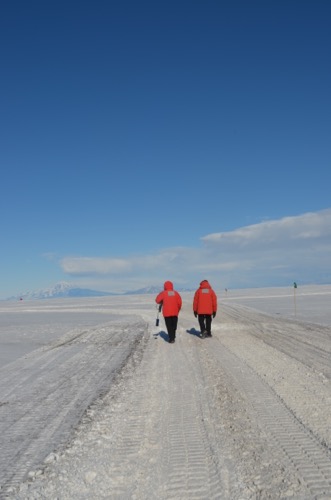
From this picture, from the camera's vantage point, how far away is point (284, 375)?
25.2 feet

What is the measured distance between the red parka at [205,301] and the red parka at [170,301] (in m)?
0.77

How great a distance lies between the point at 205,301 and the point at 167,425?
31.5ft

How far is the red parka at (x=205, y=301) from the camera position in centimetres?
1440

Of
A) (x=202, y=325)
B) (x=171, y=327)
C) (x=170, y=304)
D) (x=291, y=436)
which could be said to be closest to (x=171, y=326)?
(x=171, y=327)

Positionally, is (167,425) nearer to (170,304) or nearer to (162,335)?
(170,304)

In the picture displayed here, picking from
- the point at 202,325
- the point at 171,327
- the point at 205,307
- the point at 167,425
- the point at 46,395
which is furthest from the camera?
the point at 205,307

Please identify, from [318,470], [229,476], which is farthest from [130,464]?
[318,470]

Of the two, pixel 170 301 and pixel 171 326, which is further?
pixel 170 301

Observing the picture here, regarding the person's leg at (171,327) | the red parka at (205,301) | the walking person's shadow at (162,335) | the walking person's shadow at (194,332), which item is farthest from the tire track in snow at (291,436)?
the walking person's shadow at (194,332)

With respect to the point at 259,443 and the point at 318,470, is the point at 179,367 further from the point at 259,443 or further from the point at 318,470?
the point at 318,470

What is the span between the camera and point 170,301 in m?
14.0

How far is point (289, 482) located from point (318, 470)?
1.23 feet

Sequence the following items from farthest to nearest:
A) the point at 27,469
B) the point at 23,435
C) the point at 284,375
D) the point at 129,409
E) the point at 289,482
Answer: the point at 284,375, the point at 129,409, the point at 23,435, the point at 27,469, the point at 289,482

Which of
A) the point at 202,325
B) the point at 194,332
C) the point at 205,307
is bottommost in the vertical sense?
the point at 194,332
